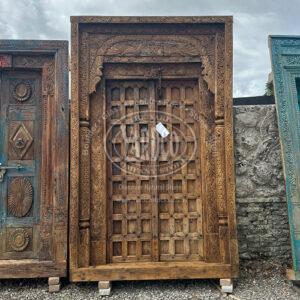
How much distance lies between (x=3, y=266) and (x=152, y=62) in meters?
2.76

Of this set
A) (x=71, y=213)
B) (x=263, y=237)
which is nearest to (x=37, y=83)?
(x=71, y=213)

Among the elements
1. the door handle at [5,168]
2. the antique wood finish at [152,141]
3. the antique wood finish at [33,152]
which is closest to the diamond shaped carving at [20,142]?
the antique wood finish at [33,152]

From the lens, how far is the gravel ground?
304 centimetres

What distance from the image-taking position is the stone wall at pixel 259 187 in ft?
12.3

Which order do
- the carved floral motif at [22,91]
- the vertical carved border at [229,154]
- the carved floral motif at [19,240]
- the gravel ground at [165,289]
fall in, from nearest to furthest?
1. the gravel ground at [165,289]
2. the vertical carved border at [229,154]
3. the carved floral motif at [19,240]
4. the carved floral motif at [22,91]

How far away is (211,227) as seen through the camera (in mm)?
3307

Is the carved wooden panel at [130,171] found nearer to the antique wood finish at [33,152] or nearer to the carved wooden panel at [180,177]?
the carved wooden panel at [180,177]

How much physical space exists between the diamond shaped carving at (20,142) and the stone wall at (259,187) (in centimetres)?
257

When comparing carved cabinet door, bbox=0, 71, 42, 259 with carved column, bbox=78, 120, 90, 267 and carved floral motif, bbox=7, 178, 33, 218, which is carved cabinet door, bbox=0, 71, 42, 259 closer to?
carved floral motif, bbox=7, 178, 33, 218

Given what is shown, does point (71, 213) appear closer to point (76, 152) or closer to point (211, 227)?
Result: point (76, 152)

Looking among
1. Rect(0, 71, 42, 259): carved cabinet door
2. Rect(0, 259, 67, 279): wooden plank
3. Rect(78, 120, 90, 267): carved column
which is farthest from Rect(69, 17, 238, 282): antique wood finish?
Rect(0, 71, 42, 259): carved cabinet door

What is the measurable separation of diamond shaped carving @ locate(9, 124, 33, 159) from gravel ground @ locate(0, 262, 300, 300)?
4.75 feet

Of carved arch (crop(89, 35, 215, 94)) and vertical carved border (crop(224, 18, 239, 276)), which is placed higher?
carved arch (crop(89, 35, 215, 94))

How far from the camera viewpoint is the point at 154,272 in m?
3.13
